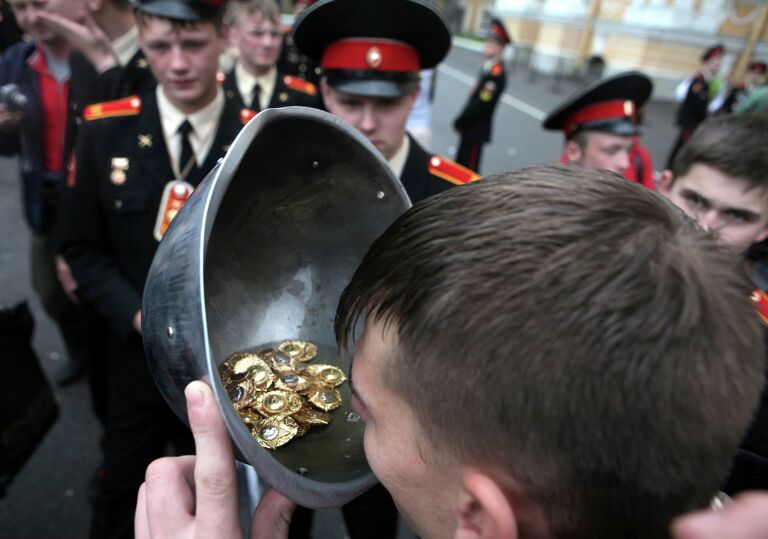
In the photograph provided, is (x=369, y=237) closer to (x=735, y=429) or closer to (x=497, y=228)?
(x=497, y=228)

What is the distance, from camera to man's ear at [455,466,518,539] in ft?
1.80

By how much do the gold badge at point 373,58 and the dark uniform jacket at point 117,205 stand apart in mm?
583

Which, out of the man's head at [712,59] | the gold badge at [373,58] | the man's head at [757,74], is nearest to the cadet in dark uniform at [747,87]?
the man's head at [757,74]

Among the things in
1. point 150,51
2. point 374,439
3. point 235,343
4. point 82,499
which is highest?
point 150,51

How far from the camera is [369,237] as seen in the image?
3.45 ft

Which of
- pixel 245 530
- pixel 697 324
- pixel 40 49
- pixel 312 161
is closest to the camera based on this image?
pixel 697 324

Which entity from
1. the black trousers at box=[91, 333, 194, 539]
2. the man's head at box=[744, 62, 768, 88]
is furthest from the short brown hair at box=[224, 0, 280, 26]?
the man's head at box=[744, 62, 768, 88]

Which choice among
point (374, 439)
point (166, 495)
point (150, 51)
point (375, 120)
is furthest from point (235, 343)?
point (150, 51)

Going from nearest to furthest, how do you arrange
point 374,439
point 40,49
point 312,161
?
point 374,439
point 312,161
point 40,49

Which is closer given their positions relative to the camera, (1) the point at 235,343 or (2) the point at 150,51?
(1) the point at 235,343

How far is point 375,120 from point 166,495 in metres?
1.35

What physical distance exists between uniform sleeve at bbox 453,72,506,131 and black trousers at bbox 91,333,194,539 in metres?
5.00

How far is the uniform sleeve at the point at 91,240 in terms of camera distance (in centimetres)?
168

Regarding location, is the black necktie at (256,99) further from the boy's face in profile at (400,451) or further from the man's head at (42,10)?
the boy's face in profile at (400,451)
